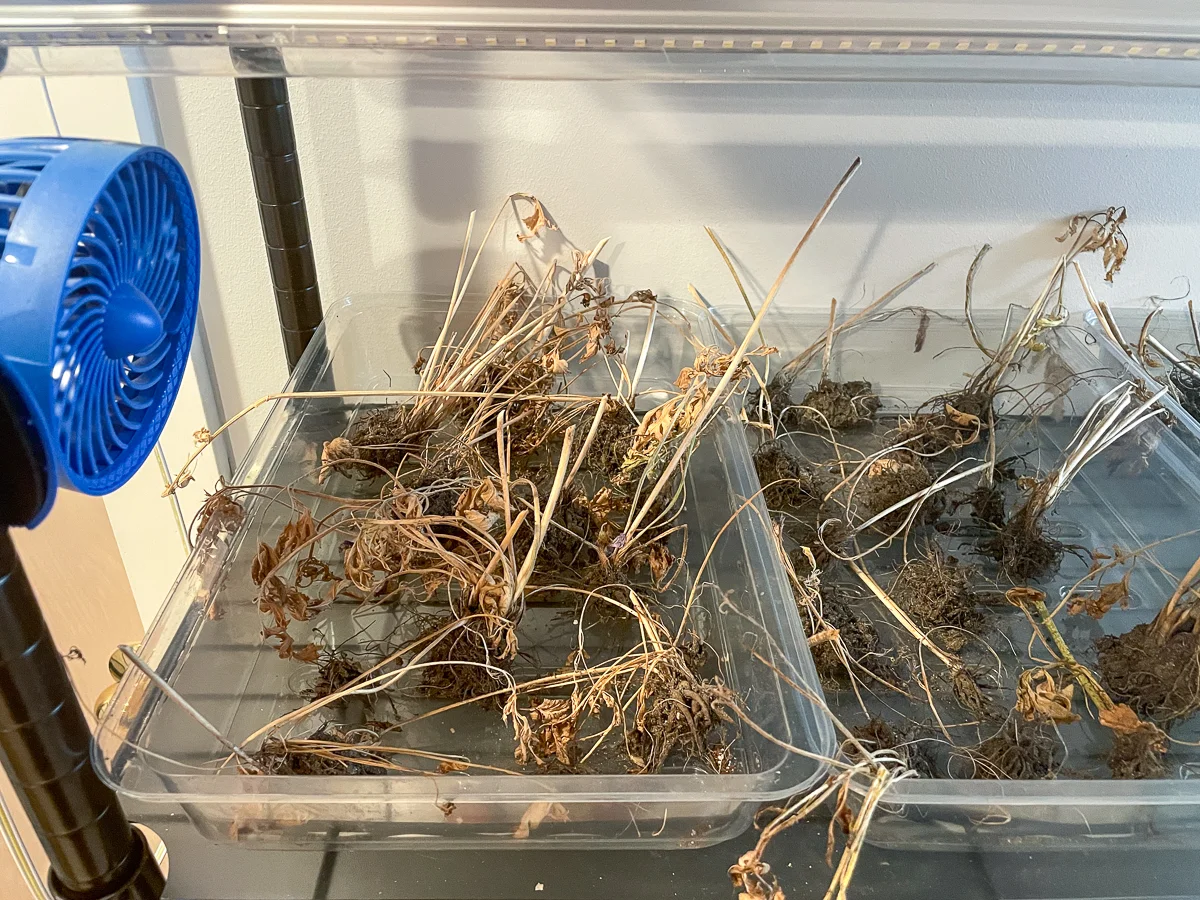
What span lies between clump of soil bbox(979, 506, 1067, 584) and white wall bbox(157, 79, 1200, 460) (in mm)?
384

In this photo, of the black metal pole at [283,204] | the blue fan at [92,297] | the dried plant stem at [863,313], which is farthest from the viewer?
the dried plant stem at [863,313]

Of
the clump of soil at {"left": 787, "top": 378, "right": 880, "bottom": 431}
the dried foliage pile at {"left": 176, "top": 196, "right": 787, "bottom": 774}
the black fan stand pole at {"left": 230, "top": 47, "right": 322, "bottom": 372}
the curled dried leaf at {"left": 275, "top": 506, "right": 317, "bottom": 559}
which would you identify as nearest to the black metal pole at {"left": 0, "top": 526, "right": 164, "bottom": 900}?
the dried foliage pile at {"left": 176, "top": 196, "right": 787, "bottom": 774}

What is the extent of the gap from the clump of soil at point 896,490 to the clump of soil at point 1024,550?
0.24 feet

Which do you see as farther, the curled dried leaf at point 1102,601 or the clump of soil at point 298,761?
the curled dried leaf at point 1102,601

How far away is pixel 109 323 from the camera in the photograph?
1.36 ft

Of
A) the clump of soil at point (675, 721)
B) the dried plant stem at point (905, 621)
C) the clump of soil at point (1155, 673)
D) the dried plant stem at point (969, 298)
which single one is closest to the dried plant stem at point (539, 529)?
the clump of soil at point (675, 721)

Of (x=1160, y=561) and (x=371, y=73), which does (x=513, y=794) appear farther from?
(x=1160, y=561)

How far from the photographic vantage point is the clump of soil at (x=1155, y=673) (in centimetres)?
71

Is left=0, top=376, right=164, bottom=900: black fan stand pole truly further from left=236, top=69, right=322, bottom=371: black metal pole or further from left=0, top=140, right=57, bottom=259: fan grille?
left=236, top=69, right=322, bottom=371: black metal pole

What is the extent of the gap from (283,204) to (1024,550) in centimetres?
90

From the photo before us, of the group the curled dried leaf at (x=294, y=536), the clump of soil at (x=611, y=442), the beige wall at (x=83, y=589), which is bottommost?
the beige wall at (x=83, y=589)

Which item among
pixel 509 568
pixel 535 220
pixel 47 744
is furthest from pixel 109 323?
pixel 535 220

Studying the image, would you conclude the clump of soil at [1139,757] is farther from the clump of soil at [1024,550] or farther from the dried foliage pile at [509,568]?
the dried foliage pile at [509,568]

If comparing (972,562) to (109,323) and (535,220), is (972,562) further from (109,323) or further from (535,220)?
(109,323)
